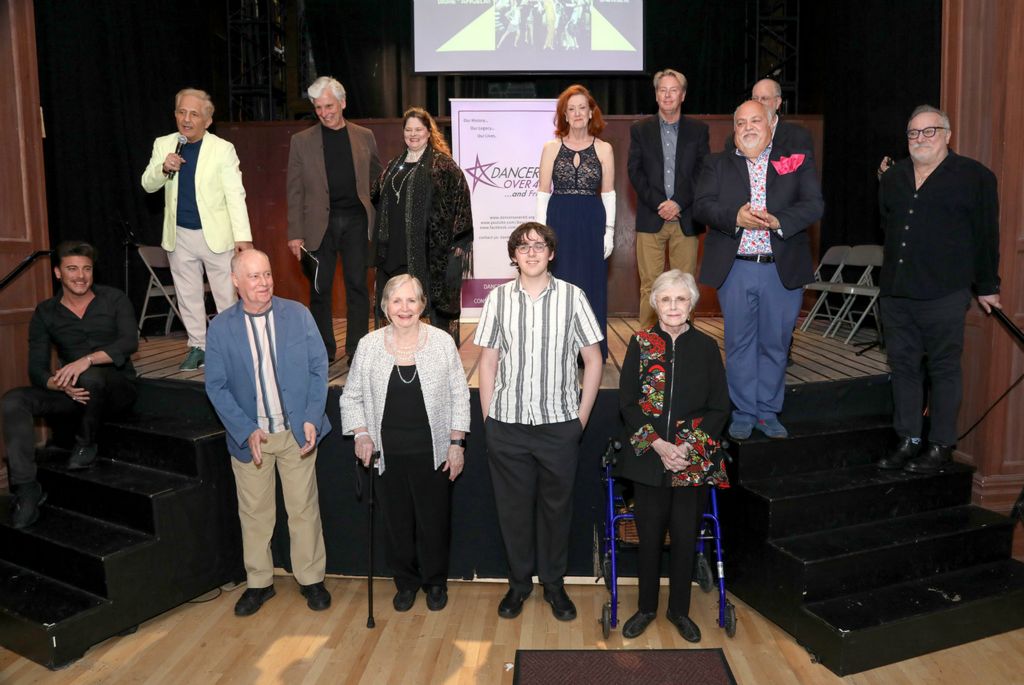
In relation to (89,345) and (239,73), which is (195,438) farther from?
(239,73)

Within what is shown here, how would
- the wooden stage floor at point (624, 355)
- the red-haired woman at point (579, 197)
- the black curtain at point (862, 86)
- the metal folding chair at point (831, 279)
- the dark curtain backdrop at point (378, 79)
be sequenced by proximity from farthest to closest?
the metal folding chair at point (831, 279)
the black curtain at point (862, 86)
the dark curtain backdrop at point (378, 79)
the wooden stage floor at point (624, 355)
the red-haired woman at point (579, 197)

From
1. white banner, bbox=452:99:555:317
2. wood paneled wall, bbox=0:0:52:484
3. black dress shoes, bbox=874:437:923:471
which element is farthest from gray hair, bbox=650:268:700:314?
white banner, bbox=452:99:555:317

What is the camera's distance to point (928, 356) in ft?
12.9

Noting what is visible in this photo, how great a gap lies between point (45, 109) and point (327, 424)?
11.3 feet

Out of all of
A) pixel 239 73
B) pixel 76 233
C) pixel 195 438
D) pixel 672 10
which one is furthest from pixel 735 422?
pixel 239 73

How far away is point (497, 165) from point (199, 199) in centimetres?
302

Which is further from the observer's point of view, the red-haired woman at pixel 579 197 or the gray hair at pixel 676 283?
the red-haired woman at pixel 579 197

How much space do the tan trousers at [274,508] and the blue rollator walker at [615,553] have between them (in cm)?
133

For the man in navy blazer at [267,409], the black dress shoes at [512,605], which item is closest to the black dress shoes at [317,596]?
the man in navy blazer at [267,409]

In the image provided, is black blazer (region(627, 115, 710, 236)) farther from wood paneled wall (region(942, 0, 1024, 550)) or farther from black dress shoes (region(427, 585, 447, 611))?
black dress shoes (region(427, 585, 447, 611))

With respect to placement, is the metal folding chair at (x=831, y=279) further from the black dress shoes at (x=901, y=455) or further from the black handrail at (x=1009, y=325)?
the black dress shoes at (x=901, y=455)

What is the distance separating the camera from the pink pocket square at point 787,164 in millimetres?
3699

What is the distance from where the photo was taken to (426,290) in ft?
14.9

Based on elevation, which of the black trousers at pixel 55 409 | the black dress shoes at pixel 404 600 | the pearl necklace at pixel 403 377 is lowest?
the black dress shoes at pixel 404 600
